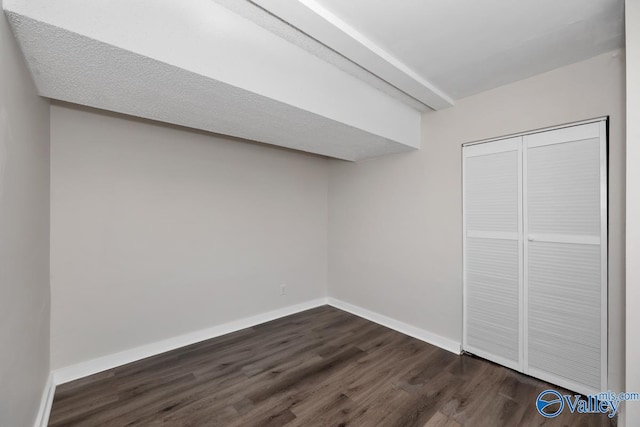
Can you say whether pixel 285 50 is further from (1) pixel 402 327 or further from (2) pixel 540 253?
(1) pixel 402 327

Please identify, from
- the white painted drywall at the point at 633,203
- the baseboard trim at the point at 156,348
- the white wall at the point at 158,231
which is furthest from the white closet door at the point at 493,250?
the baseboard trim at the point at 156,348

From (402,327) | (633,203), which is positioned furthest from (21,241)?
(402,327)

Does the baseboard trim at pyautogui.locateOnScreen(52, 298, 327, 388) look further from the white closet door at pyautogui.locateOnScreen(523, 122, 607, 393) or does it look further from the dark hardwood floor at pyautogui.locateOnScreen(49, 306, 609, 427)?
the white closet door at pyautogui.locateOnScreen(523, 122, 607, 393)

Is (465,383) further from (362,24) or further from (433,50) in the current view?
(362,24)

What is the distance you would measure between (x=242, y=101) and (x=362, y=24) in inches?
35.4

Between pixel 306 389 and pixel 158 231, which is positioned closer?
pixel 306 389

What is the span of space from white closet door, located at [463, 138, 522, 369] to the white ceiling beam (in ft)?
2.64

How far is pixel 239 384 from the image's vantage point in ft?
7.22

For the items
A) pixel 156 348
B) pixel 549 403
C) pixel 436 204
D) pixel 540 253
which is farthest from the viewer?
pixel 436 204

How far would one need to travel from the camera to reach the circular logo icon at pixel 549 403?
190 cm

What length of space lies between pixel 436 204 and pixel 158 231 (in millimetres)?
2847

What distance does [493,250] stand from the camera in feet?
8.24

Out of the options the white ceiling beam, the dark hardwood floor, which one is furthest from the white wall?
the white ceiling beam

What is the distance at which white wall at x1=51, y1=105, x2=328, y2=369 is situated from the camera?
7.34 ft
